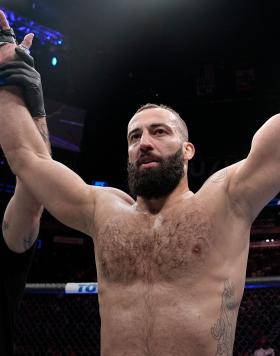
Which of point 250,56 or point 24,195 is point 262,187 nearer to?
point 24,195

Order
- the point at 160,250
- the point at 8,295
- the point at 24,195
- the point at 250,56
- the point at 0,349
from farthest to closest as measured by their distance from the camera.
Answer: the point at 250,56
the point at 24,195
the point at 160,250
the point at 8,295
the point at 0,349

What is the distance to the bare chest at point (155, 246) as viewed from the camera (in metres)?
1.57

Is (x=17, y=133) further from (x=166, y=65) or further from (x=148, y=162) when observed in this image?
(x=166, y=65)

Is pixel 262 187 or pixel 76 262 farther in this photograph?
pixel 76 262

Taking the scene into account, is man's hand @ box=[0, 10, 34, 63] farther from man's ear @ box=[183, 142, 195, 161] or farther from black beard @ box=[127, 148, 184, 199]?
man's ear @ box=[183, 142, 195, 161]

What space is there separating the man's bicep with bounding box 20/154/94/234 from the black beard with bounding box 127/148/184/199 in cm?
24

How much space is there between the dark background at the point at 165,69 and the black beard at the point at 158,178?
24.9 feet

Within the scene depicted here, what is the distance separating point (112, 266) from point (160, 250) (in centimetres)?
21

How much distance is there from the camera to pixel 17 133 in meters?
1.86

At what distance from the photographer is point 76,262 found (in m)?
13.0

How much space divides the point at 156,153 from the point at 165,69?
32.1 ft

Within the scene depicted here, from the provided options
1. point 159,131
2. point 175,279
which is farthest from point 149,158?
point 175,279

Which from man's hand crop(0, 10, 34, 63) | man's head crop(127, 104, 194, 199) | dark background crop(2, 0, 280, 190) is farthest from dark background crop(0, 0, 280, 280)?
man's head crop(127, 104, 194, 199)

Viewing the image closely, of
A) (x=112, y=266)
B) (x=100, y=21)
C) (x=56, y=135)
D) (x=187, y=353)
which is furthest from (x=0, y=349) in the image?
(x=56, y=135)
